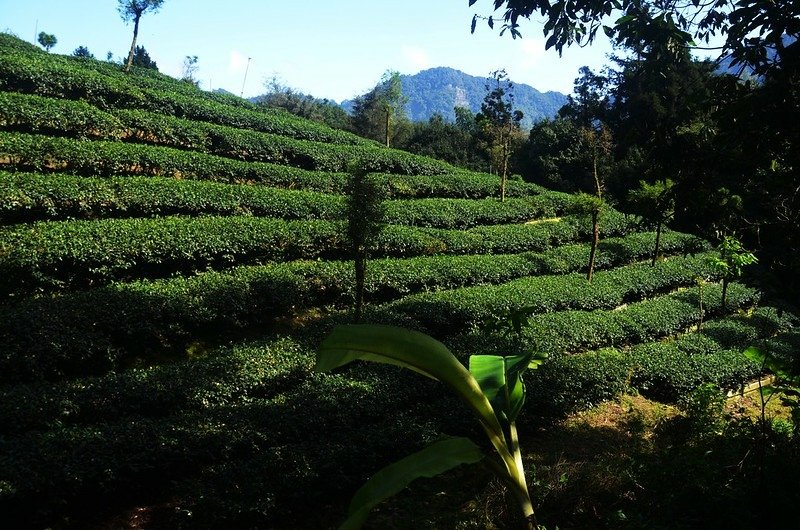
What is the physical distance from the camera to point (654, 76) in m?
6.44

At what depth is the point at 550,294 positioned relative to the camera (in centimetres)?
1516

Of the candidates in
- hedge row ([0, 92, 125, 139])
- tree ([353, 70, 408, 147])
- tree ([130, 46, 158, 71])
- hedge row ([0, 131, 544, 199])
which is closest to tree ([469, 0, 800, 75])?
hedge row ([0, 131, 544, 199])

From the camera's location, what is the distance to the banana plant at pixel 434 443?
8.25ft

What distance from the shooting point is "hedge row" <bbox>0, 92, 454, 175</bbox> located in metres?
17.5

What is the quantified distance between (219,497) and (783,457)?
4849 millimetres

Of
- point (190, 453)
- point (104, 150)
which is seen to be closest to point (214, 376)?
point (190, 453)

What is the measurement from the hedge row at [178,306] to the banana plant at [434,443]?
14.0 ft

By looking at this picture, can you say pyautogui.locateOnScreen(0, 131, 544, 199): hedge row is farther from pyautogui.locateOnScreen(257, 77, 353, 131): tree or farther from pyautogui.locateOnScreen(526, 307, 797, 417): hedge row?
pyautogui.locateOnScreen(257, 77, 353, 131): tree

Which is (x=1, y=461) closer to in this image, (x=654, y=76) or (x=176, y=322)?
(x=176, y=322)

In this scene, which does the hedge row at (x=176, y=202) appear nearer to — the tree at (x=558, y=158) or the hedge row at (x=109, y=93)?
the hedge row at (x=109, y=93)

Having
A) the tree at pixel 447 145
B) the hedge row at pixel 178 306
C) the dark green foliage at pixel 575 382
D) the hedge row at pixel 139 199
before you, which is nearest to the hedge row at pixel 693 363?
the dark green foliage at pixel 575 382

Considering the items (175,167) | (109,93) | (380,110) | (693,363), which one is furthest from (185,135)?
(380,110)

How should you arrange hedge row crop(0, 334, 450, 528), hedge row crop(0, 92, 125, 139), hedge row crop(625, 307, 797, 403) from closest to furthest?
hedge row crop(0, 334, 450, 528)
hedge row crop(625, 307, 797, 403)
hedge row crop(0, 92, 125, 139)

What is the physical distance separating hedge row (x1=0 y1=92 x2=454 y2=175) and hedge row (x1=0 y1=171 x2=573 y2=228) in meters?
4.33
